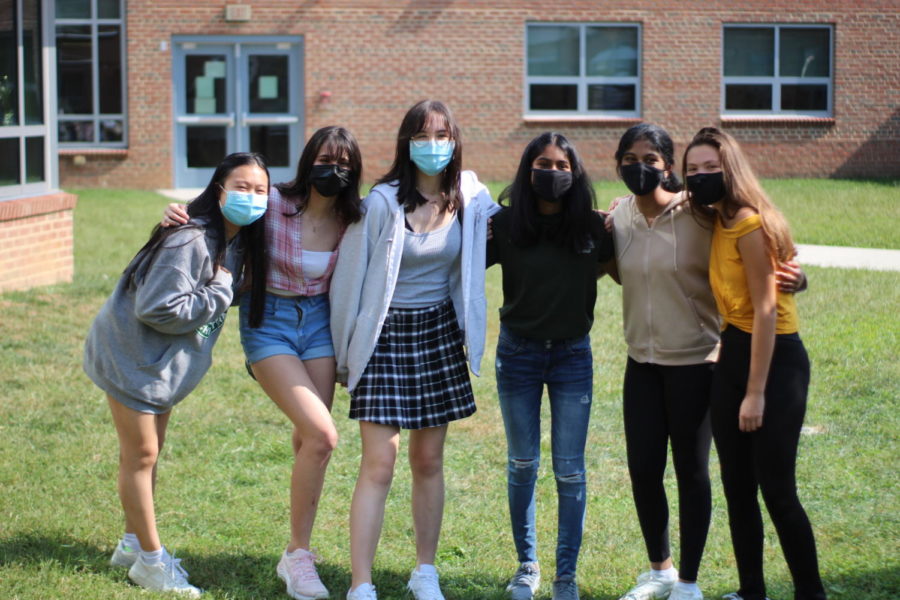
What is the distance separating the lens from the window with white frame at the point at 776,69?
21.1 metres

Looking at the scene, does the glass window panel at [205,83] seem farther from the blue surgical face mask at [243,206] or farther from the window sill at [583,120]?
the blue surgical face mask at [243,206]

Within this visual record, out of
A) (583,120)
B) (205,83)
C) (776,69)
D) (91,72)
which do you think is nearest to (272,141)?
(205,83)

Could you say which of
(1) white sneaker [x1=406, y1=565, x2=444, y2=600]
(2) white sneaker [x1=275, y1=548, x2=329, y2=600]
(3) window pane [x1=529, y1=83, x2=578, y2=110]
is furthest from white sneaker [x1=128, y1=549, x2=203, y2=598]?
(3) window pane [x1=529, y1=83, x2=578, y2=110]

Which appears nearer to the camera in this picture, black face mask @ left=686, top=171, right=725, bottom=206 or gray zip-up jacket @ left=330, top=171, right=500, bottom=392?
black face mask @ left=686, top=171, right=725, bottom=206

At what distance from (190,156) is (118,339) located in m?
16.7

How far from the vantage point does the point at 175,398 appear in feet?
14.5

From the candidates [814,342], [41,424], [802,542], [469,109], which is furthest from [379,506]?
[469,109]

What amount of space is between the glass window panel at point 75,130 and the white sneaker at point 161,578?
663 inches

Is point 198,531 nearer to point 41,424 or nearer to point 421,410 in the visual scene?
point 421,410

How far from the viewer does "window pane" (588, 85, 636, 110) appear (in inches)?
827

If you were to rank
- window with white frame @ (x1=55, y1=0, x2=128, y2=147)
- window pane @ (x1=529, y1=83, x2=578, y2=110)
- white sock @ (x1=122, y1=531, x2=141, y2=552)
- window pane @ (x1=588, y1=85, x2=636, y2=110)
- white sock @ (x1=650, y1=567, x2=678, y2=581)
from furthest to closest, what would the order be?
window pane @ (x1=588, y1=85, x2=636, y2=110), window pane @ (x1=529, y1=83, x2=578, y2=110), window with white frame @ (x1=55, y1=0, x2=128, y2=147), white sock @ (x1=122, y1=531, x2=141, y2=552), white sock @ (x1=650, y1=567, x2=678, y2=581)

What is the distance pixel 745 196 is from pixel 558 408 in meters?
1.07

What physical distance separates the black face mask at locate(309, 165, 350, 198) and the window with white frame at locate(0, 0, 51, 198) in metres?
7.14

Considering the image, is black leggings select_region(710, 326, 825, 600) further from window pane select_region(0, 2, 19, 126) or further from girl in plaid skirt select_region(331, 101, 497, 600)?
window pane select_region(0, 2, 19, 126)
